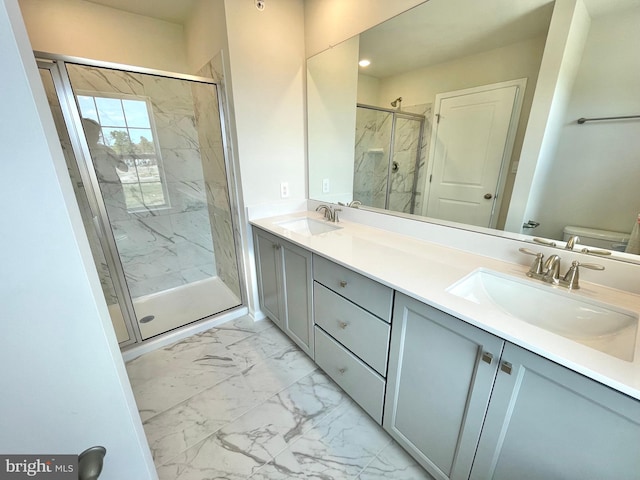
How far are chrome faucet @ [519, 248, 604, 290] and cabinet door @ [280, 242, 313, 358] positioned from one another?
1.01 m

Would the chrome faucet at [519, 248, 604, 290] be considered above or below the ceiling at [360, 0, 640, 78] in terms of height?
below

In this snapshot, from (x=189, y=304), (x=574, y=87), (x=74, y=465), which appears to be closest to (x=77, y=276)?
(x=74, y=465)

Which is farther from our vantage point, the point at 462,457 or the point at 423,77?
the point at 423,77

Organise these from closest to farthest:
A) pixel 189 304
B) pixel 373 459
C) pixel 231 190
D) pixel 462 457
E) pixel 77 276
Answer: pixel 77 276 < pixel 462 457 < pixel 373 459 < pixel 231 190 < pixel 189 304

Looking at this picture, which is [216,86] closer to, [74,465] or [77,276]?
[77,276]

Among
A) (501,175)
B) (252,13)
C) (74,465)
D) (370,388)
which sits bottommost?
(370,388)

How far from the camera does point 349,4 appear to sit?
1587mm

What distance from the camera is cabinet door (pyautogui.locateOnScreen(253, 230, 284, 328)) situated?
1772mm

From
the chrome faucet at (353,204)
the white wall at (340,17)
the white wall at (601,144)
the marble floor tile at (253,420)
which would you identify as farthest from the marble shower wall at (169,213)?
the white wall at (601,144)

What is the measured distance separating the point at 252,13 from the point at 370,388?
2.33 metres

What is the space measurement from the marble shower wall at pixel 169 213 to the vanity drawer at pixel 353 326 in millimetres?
1867

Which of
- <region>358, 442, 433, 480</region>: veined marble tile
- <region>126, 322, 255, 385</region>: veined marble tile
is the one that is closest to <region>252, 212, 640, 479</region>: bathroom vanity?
<region>358, 442, 433, 480</region>: veined marble tile

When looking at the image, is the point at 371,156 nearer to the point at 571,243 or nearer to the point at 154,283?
the point at 571,243

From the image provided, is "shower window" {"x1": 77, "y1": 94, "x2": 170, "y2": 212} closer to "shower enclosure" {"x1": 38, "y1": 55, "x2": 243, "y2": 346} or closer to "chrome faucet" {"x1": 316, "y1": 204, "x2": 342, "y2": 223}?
"shower enclosure" {"x1": 38, "y1": 55, "x2": 243, "y2": 346}
